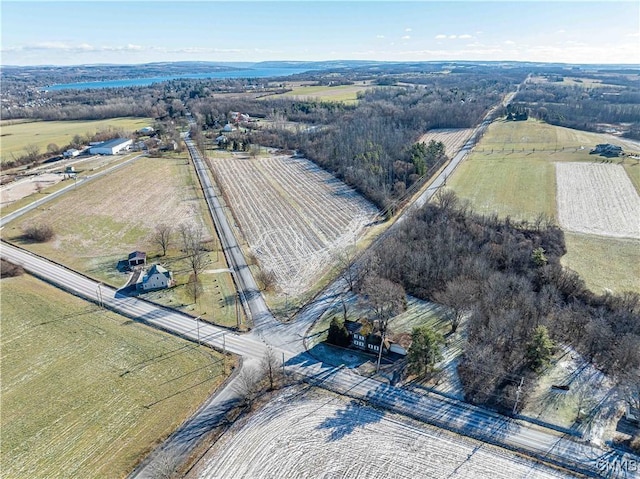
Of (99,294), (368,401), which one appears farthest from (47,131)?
(368,401)

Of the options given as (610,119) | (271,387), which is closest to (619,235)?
(271,387)

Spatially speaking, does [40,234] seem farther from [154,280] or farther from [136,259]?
[154,280]

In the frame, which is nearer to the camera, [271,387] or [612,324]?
[271,387]

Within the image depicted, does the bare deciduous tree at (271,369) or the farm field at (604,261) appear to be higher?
the farm field at (604,261)

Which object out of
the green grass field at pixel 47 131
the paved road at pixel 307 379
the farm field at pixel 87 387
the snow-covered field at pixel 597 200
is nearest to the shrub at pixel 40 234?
the paved road at pixel 307 379

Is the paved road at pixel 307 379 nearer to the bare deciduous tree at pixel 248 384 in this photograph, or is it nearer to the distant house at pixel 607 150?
the bare deciduous tree at pixel 248 384

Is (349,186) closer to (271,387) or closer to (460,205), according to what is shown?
(460,205)

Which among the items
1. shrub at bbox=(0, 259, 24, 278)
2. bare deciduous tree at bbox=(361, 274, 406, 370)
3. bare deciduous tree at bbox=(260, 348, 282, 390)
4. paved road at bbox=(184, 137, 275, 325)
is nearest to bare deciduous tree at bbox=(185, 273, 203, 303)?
paved road at bbox=(184, 137, 275, 325)
